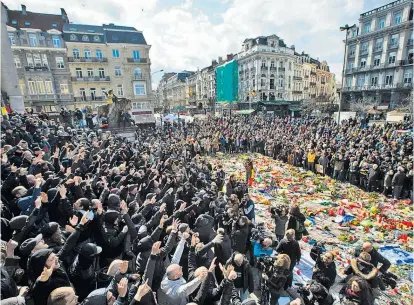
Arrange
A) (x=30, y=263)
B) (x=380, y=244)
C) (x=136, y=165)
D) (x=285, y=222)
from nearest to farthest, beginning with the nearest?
(x=30, y=263) → (x=285, y=222) → (x=380, y=244) → (x=136, y=165)

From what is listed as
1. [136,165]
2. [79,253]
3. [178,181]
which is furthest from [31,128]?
[79,253]

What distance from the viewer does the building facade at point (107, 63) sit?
1334 inches

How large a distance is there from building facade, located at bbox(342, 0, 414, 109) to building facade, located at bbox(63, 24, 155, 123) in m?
32.7

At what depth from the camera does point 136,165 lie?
9000 mm

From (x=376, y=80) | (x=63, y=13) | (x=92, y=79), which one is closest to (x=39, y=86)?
(x=92, y=79)

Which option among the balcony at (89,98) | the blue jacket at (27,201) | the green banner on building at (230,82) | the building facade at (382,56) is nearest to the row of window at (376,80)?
the building facade at (382,56)

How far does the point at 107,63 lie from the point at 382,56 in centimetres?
4174

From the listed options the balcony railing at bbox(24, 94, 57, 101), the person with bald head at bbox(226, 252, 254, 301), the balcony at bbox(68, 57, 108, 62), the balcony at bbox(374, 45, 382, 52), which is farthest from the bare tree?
the balcony railing at bbox(24, 94, 57, 101)

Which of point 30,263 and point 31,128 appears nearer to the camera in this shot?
point 30,263

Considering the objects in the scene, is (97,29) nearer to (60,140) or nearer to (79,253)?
(60,140)

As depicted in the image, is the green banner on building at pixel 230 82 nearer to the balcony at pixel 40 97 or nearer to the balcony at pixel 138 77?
the balcony at pixel 138 77

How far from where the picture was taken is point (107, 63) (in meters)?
35.5

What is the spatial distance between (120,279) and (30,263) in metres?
0.96

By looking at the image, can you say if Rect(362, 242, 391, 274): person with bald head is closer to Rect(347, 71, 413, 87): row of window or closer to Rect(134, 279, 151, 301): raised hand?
Rect(134, 279, 151, 301): raised hand
